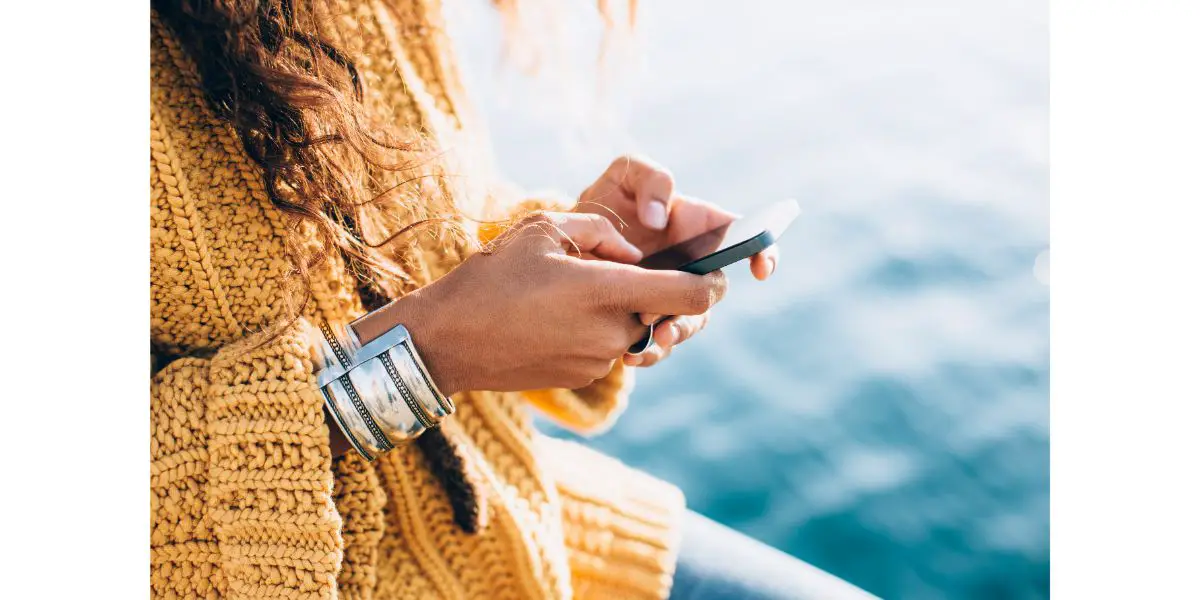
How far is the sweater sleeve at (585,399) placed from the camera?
105cm

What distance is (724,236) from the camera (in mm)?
897

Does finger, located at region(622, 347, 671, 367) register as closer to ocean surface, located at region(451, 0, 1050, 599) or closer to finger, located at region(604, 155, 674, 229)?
finger, located at region(604, 155, 674, 229)

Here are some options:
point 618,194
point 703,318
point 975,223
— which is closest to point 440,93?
point 618,194

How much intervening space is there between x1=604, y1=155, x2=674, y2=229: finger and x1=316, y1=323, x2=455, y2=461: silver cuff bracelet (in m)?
0.32

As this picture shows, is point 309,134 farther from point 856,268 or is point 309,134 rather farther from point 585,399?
point 856,268

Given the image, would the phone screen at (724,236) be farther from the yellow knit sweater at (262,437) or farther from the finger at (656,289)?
the yellow knit sweater at (262,437)

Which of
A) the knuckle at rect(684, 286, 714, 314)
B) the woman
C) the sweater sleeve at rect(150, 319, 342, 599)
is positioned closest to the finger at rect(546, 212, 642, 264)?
the woman

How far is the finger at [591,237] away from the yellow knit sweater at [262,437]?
0.19 m

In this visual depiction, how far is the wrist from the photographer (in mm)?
736

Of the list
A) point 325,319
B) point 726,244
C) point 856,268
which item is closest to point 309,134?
point 325,319

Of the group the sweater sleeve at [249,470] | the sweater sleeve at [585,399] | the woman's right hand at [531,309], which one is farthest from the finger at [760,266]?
the sweater sleeve at [249,470]

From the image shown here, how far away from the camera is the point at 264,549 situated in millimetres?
735
